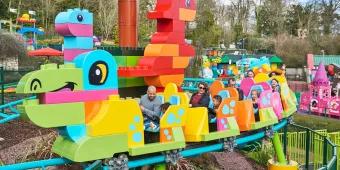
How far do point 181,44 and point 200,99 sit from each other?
1542 millimetres

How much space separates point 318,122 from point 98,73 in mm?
15207

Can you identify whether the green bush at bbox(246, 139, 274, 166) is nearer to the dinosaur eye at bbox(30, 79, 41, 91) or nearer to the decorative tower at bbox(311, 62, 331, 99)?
the dinosaur eye at bbox(30, 79, 41, 91)

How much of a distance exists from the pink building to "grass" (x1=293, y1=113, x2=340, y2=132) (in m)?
0.83

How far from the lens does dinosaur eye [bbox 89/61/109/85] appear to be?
14.0 ft

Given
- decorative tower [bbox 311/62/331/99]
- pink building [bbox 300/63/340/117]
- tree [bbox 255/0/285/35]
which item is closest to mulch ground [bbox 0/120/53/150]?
pink building [bbox 300/63/340/117]

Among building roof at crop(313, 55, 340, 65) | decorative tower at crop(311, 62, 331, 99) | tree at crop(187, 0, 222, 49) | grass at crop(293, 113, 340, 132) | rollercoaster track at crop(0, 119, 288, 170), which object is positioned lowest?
grass at crop(293, 113, 340, 132)

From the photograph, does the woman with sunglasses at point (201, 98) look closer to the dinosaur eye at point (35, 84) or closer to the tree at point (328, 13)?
the dinosaur eye at point (35, 84)

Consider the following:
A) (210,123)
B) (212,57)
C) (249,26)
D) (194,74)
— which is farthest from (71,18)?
(249,26)

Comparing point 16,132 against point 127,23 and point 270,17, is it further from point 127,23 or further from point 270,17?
point 270,17

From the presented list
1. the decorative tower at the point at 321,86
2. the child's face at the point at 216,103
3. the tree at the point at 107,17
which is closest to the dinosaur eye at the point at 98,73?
the child's face at the point at 216,103

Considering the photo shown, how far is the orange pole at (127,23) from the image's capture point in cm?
741

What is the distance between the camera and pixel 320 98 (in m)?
20.1

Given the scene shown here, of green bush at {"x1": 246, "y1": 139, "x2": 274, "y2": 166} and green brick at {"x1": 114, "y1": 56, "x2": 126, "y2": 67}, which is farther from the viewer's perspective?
green bush at {"x1": 246, "y1": 139, "x2": 274, "y2": 166}

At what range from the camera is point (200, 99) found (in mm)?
6012
